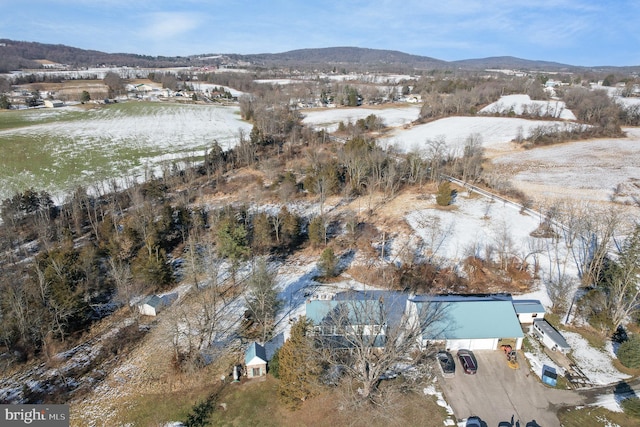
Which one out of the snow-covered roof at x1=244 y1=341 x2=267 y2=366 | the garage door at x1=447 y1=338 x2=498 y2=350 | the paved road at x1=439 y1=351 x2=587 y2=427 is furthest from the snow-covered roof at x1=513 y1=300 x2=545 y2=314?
the snow-covered roof at x1=244 y1=341 x2=267 y2=366

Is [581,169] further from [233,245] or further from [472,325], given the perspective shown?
[233,245]

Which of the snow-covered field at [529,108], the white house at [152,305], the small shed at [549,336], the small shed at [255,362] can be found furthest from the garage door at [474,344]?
the snow-covered field at [529,108]

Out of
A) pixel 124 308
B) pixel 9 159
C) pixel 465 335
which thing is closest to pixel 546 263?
pixel 465 335

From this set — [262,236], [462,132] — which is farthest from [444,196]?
[462,132]

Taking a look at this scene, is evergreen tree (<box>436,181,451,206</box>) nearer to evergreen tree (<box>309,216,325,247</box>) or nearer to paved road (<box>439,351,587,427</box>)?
evergreen tree (<box>309,216,325,247</box>)

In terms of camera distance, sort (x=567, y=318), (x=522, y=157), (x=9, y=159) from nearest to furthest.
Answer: (x=567, y=318), (x=9, y=159), (x=522, y=157)

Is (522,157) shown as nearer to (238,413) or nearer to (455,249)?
(455,249)

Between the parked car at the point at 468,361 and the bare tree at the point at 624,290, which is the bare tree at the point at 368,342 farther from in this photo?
the bare tree at the point at 624,290
